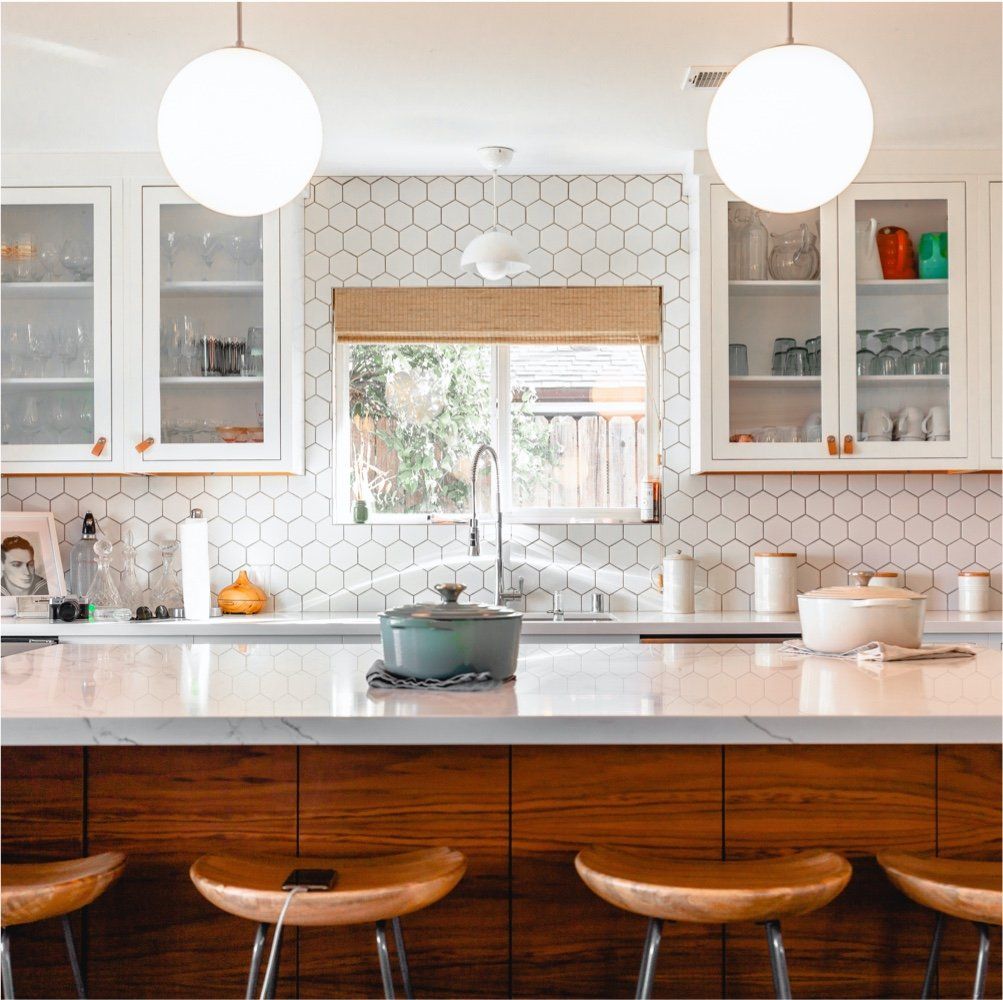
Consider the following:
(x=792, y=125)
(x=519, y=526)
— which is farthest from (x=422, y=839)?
(x=519, y=526)

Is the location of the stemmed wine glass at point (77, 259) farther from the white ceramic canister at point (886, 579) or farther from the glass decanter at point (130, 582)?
the white ceramic canister at point (886, 579)

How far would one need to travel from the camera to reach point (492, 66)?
2943mm

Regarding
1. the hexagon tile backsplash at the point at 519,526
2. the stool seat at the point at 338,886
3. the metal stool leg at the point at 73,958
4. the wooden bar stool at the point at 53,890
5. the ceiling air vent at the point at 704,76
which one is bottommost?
the metal stool leg at the point at 73,958

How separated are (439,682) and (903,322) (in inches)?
101

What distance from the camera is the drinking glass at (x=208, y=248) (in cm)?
365

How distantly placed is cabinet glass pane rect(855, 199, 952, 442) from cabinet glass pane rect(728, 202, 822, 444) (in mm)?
168

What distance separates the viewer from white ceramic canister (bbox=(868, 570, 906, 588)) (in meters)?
3.62

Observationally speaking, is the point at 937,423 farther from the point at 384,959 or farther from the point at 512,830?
the point at 384,959

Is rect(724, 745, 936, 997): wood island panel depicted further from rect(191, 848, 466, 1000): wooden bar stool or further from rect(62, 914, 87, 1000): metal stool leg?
rect(62, 914, 87, 1000): metal stool leg

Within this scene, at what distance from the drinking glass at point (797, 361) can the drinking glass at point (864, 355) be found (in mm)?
183

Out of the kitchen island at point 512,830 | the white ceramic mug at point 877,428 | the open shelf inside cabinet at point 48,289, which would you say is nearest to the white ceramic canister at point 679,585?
the white ceramic mug at point 877,428

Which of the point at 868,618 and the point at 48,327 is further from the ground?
the point at 48,327

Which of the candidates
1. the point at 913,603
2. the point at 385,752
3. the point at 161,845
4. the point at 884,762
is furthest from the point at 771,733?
the point at 161,845

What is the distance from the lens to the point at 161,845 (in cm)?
173
